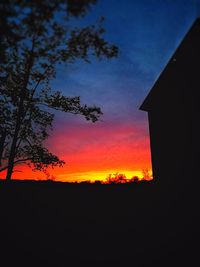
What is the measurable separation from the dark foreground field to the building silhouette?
2.06 meters

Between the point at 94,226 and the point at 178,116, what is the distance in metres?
8.01

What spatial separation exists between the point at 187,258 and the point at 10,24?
9.40m

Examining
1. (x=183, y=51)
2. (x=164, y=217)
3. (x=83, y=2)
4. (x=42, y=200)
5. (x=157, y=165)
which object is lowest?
(x=164, y=217)

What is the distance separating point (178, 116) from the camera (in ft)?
47.6

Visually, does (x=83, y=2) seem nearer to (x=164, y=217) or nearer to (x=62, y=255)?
(x=62, y=255)

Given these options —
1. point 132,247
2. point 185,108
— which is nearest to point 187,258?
point 132,247

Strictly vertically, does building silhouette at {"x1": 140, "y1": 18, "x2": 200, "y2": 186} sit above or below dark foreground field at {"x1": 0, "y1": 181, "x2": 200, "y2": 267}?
above

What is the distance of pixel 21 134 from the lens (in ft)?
66.8

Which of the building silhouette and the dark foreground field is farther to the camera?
the building silhouette

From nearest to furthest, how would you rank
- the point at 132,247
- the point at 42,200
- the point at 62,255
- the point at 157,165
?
the point at 62,255, the point at 132,247, the point at 42,200, the point at 157,165

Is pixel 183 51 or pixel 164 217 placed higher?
pixel 183 51

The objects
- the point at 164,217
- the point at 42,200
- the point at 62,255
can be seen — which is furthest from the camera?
the point at 164,217

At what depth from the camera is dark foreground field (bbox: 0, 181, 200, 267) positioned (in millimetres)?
8883

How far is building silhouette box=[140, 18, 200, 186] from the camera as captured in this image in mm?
13086
